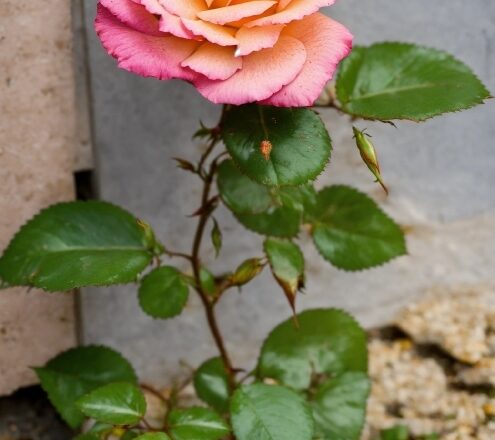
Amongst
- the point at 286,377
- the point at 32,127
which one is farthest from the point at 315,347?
the point at 32,127

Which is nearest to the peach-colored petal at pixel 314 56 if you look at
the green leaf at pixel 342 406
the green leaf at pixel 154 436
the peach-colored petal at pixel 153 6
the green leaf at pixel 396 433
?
the peach-colored petal at pixel 153 6

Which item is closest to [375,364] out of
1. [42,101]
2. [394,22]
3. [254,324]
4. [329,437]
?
[254,324]

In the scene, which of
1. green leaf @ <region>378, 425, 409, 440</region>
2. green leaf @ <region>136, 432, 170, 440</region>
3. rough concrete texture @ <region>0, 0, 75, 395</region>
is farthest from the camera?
green leaf @ <region>378, 425, 409, 440</region>

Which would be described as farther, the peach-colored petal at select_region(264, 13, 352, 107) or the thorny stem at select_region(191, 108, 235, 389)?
the thorny stem at select_region(191, 108, 235, 389)

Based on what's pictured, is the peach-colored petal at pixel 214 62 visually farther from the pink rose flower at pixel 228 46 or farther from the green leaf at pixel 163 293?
the green leaf at pixel 163 293

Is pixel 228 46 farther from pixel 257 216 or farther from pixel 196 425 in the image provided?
pixel 196 425

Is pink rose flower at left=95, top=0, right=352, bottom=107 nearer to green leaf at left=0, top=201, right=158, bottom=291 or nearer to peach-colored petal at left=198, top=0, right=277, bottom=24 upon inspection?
peach-colored petal at left=198, top=0, right=277, bottom=24

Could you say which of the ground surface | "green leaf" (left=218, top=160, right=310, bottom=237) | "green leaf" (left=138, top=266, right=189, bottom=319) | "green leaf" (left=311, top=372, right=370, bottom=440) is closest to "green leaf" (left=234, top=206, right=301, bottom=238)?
"green leaf" (left=218, top=160, right=310, bottom=237)
